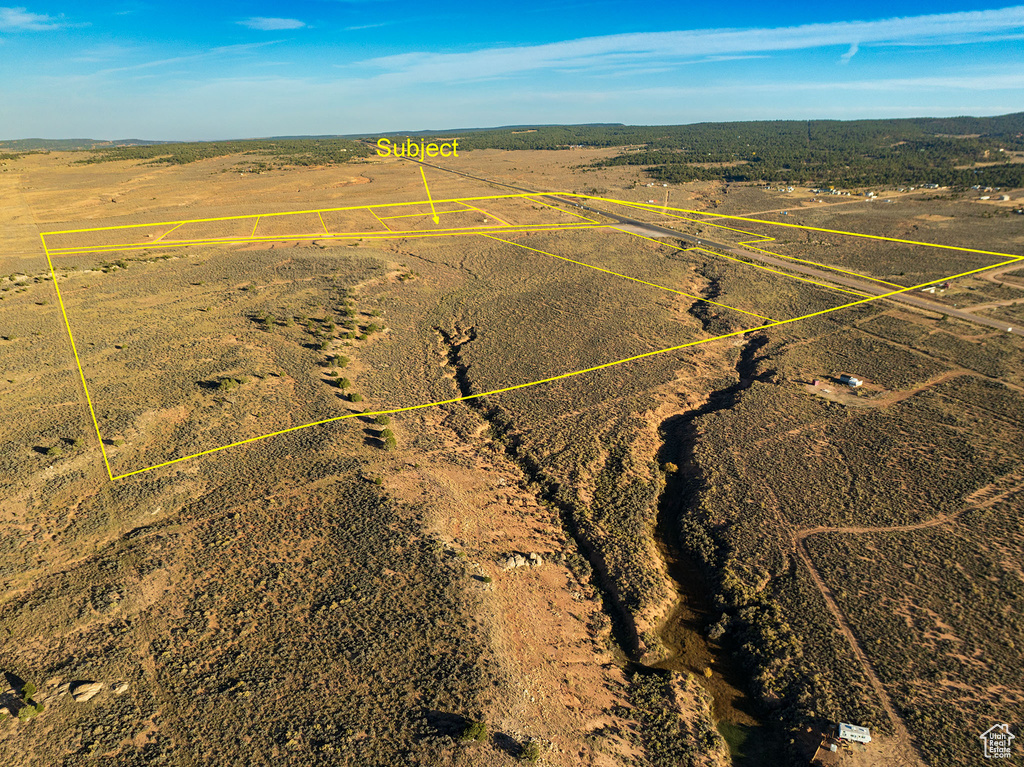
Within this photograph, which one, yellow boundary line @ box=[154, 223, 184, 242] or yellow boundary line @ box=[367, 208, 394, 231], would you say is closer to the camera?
yellow boundary line @ box=[154, 223, 184, 242]

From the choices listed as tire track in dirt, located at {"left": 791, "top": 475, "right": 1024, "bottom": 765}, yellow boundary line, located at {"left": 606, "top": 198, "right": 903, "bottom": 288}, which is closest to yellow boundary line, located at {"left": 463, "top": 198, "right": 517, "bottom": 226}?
yellow boundary line, located at {"left": 606, "top": 198, "right": 903, "bottom": 288}

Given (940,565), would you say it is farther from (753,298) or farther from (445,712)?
(753,298)

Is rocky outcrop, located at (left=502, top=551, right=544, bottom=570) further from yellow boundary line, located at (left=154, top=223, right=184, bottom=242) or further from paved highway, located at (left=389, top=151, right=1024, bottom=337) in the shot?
yellow boundary line, located at (left=154, top=223, right=184, bottom=242)

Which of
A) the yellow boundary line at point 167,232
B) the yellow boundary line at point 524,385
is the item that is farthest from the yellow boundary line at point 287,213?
the yellow boundary line at point 524,385

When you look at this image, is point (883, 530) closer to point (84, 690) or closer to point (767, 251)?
point (84, 690)

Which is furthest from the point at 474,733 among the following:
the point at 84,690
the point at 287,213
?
the point at 287,213

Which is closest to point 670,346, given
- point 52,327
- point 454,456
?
point 454,456

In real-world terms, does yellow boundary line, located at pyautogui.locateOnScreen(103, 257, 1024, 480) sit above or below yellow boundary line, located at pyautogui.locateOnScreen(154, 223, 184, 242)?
below

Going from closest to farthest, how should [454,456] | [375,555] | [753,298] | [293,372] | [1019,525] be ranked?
[375,555]
[1019,525]
[454,456]
[293,372]
[753,298]

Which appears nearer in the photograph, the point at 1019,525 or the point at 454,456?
the point at 1019,525
